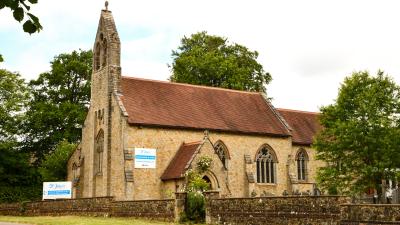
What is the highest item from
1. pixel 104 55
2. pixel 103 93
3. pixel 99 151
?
pixel 104 55

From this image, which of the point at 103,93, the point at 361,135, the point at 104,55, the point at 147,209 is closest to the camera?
the point at 147,209

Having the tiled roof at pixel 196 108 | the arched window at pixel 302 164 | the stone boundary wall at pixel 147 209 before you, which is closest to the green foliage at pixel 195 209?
the stone boundary wall at pixel 147 209

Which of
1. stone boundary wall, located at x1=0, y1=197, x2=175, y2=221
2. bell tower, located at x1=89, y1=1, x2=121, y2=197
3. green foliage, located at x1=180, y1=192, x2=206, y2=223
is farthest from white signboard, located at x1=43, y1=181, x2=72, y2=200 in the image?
green foliage, located at x1=180, y1=192, x2=206, y2=223

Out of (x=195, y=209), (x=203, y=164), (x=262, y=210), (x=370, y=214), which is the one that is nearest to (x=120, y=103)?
(x=203, y=164)

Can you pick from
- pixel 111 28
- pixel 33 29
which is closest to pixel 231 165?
pixel 111 28

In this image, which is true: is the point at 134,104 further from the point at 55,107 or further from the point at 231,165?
the point at 55,107

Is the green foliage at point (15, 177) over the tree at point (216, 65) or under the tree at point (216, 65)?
under

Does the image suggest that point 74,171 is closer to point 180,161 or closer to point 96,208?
point 180,161

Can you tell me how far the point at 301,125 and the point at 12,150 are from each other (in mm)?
25593

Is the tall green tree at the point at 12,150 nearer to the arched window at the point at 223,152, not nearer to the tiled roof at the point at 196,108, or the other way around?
the tiled roof at the point at 196,108

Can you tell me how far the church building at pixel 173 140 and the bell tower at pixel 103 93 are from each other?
7 centimetres

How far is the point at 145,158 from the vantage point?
37875 millimetres

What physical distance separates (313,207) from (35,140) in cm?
4371

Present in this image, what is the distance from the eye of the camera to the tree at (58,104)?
2244 inches
